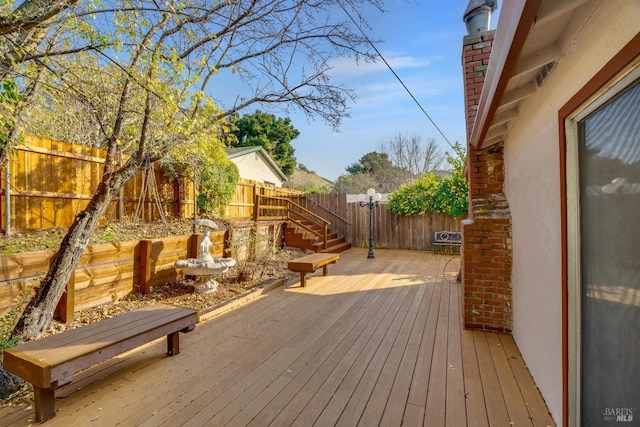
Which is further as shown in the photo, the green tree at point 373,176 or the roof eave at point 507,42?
the green tree at point 373,176

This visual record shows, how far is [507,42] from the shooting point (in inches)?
49.6

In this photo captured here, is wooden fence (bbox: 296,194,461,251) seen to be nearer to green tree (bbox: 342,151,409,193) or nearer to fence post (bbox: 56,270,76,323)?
fence post (bbox: 56,270,76,323)

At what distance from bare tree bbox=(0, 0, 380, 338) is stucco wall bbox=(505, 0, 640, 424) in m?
2.68

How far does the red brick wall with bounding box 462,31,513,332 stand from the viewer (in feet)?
11.1

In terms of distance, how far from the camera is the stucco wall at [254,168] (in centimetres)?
1439

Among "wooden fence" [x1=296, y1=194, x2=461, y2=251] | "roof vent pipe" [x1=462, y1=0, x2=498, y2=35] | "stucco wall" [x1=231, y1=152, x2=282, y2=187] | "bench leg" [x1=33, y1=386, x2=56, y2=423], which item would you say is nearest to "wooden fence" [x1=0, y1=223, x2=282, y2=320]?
"bench leg" [x1=33, y1=386, x2=56, y2=423]

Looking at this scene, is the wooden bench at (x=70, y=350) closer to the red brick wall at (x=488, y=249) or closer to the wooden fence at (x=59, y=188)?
the wooden fence at (x=59, y=188)

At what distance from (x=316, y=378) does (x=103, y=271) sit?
3.25 meters

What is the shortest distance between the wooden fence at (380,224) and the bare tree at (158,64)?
661 cm

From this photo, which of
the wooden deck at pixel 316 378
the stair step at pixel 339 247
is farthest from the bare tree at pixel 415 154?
the wooden deck at pixel 316 378

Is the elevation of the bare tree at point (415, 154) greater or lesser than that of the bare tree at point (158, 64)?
greater

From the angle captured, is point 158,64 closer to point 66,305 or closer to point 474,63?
point 66,305

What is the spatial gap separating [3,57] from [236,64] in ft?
8.09

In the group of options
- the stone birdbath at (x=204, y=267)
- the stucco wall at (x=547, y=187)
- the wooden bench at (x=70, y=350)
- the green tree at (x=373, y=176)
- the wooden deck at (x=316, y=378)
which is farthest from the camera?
the green tree at (x=373, y=176)
